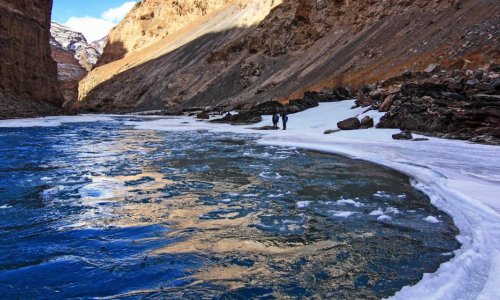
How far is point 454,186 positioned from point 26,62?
53631 millimetres

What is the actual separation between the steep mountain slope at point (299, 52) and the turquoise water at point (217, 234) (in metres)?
20.7

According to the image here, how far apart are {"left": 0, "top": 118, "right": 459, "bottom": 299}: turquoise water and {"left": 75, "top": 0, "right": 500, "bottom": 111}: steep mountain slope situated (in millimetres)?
20672

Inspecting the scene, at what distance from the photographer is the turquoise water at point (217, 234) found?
4230 mm

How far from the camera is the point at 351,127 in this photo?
19.9 m

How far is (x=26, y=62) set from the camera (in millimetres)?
50719

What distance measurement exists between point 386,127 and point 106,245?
16.0 meters

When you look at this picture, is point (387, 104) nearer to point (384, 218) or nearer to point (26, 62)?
point (384, 218)

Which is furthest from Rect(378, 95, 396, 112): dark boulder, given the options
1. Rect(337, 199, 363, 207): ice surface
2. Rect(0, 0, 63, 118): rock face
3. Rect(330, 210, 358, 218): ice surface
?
Rect(0, 0, 63, 118): rock face

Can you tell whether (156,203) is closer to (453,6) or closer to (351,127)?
(351,127)

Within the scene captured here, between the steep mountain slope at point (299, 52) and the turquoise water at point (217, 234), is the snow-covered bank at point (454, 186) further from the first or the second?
the steep mountain slope at point (299, 52)

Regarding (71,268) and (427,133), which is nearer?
(71,268)

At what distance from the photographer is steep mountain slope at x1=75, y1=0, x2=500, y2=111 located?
32.5 m

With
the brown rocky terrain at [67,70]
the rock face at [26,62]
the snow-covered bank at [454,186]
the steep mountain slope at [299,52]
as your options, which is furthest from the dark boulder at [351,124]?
the brown rocky terrain at [67,70]

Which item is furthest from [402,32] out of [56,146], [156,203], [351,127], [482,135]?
[156,203]
